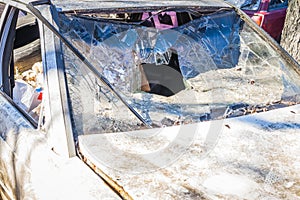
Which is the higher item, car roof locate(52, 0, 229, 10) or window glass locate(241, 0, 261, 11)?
car roof locate(52, 0, 229, 10)

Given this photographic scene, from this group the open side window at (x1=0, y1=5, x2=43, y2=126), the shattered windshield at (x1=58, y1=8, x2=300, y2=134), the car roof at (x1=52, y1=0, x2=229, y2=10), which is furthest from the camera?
the open side window at (x1=0, y1=5, x2=43, y2=126)

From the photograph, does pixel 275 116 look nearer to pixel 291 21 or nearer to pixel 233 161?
pixel 233 161

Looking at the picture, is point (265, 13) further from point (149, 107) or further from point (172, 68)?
point (149, 107)

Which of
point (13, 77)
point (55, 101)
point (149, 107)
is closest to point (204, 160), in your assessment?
point (55, 101)

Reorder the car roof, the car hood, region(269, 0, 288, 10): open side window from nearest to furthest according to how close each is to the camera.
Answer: the car hood → the car roof → region(269, 0, 288, 10): open side window

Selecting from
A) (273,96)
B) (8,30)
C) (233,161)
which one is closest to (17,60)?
(8,30)

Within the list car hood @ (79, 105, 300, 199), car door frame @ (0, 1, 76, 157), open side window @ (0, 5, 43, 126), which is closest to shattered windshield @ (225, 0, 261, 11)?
open side window @ (0, 5, 43, 126)

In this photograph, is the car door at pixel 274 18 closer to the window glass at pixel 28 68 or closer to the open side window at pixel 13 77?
the window glass at pixel 28 68

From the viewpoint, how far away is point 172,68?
9.22ft

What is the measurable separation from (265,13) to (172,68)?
3235 mm

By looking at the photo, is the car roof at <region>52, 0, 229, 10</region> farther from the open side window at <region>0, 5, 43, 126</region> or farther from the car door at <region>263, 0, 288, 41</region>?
the car door at <region>263, 0, 288, 41</region>

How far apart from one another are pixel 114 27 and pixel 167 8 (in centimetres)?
37

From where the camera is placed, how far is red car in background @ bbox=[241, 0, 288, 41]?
546cm

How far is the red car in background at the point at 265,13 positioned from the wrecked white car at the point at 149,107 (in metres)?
3.09
